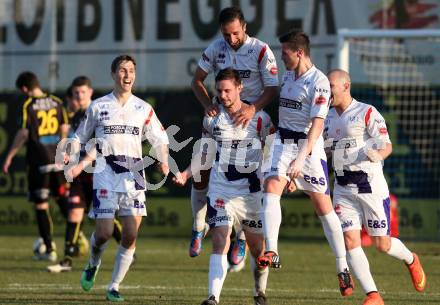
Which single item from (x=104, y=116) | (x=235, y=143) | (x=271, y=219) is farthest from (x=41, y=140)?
(x=271, y=219)

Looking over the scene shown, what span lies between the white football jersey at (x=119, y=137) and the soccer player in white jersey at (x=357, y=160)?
169 cm

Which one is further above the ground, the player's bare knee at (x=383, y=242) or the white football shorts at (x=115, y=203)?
the white football shorts at (x=115, y=203)

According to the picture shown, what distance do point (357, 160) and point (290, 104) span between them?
951 millimetres

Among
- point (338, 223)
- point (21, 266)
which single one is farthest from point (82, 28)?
point (338, 223)

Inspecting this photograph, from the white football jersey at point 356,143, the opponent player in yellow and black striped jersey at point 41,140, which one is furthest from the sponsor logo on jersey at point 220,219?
the opponent player in yellow and black striped jersey at point 41,140

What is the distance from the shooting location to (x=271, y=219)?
10.1 metres

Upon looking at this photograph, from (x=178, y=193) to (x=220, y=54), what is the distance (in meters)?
9.36

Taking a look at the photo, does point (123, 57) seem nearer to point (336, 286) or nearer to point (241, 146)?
point (241, 146)

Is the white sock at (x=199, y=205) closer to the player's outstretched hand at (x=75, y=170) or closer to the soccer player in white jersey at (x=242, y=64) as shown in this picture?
the soccer player in white jersey at (x=242, y=64)

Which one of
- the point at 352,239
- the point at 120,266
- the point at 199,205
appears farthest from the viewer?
the point at 199,205

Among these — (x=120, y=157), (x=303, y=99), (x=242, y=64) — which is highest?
(x=242, y=64)

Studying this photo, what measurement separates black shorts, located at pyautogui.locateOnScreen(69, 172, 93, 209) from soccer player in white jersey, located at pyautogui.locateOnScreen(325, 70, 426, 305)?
4744 mm

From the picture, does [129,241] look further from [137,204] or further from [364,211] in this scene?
[364,211]

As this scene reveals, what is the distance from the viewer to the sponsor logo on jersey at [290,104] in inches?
409
